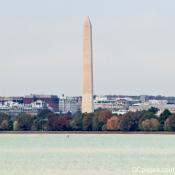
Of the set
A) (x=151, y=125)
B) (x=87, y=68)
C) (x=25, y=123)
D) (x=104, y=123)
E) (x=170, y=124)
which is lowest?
(x=151, y=125)

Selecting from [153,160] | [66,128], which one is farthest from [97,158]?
[66,128]

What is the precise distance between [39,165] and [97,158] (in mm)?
9780

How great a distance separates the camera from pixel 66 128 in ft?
571

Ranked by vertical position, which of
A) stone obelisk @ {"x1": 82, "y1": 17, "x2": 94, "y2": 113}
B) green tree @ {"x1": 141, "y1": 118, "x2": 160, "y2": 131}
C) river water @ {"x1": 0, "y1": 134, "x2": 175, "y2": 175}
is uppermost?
stone obelisk @ {"x1": 82, "y1": 17, "x2": 94, "y2": 113}

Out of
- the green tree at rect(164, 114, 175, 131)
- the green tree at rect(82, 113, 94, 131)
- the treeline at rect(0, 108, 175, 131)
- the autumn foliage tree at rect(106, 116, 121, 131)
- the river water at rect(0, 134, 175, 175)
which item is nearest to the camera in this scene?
the river water at rect(0, 134, 175, 175)

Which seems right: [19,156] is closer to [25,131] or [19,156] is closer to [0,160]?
[0,160]

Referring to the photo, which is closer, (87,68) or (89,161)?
(89,161)

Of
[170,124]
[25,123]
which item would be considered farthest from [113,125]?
[25,123]

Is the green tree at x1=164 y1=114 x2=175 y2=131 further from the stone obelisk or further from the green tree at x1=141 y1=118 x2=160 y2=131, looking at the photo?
the stone obelisk

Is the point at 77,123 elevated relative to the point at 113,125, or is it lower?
elevated

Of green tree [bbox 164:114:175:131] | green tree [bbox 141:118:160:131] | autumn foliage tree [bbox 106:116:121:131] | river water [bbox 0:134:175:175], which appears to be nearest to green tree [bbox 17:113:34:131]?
autumn foliage tree [bbox 106:116:121:131]

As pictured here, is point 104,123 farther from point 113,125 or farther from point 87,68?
point 87,68

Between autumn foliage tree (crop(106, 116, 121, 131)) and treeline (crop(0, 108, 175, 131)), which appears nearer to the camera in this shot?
treeline (crop(0, 108, 175, 131))

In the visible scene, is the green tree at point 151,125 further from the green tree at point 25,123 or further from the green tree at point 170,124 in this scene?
the green tree at point 25,123
